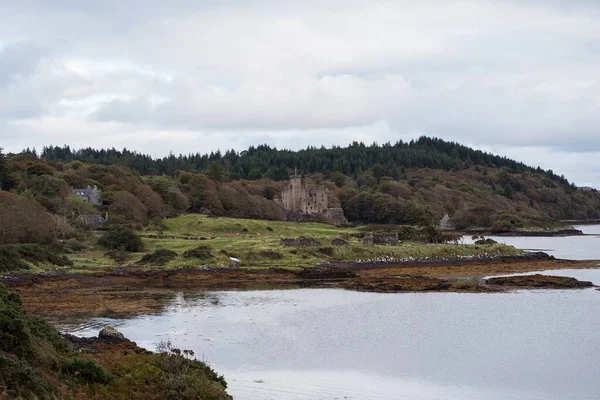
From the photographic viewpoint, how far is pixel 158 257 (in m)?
72.8

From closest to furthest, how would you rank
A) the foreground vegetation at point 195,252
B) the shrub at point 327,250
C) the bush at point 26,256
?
the bush at point 26,256, the foreground vegetation at point 195,252, the shrub at point 327,250

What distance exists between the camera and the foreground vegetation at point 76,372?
21.2m

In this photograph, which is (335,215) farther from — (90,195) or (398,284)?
(398,284)

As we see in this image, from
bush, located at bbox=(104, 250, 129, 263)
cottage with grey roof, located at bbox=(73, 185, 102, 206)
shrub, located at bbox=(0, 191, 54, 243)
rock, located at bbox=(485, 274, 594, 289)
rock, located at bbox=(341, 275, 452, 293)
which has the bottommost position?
rock, located at bbox=(341, 275, 452, 293)

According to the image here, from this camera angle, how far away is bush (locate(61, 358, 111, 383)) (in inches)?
951

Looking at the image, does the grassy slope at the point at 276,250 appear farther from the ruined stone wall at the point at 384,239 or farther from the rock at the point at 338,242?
the ruined stone wall at the point at 384,239

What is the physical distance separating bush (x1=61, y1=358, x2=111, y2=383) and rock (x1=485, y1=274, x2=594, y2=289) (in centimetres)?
4591

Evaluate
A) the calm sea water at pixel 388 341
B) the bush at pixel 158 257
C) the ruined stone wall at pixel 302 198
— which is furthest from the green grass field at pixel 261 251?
the ruined stone wall at pixel 302 198

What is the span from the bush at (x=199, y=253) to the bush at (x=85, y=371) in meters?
48.9

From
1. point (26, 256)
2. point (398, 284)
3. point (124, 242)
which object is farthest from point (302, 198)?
point (26, 256)

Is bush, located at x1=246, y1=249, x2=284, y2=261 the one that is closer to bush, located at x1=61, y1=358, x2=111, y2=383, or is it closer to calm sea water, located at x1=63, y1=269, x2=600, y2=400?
calm sea water, located at x1=63, y1=269, x2=600, y2=400

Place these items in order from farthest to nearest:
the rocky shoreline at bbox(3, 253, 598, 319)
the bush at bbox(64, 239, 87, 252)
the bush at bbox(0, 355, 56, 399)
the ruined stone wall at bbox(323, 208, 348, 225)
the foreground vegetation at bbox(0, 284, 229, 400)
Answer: the ruined stone wall at bbox(323, 208, 348, 225) → the bush at bbox(64, 239, 87, 252) → the rocky shoreline at bbox(3, 253, 598, 319) → the foreground vegetation at bbox(0, 284, 229, 400) → the bush at bbox(0, 355, 56, 399)

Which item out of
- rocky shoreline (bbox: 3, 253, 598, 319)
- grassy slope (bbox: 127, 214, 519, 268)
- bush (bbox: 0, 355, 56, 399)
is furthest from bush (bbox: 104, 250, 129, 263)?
bush (bbox: 0, 355, 56, 399)

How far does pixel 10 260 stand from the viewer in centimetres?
6275
